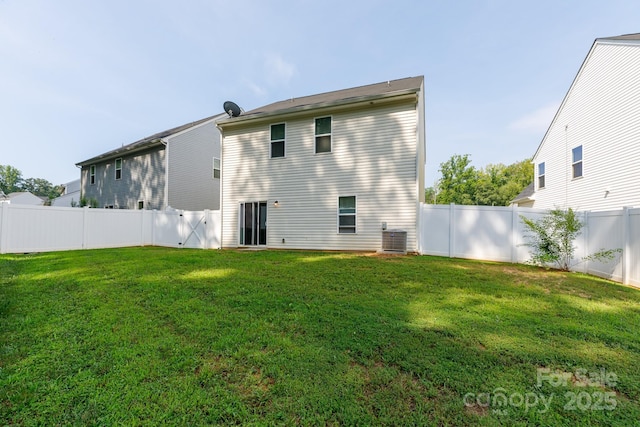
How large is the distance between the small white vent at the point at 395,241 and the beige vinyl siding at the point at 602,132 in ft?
24.7

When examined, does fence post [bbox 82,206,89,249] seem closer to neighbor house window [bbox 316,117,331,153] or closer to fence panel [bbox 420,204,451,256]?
neighbor house window [bbox 316,117,331,153]

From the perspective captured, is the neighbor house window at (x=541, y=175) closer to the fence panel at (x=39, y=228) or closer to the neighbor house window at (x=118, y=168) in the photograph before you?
the fence panel at (x=39, y=228)

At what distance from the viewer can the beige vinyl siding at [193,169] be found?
14320 mm

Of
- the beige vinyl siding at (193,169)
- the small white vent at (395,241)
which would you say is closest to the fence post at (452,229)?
the small white vent at (395,241)

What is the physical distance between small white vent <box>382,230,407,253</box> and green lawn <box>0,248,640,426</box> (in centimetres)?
394

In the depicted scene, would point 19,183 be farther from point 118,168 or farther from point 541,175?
point 541,175

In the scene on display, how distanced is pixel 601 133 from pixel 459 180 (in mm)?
29020

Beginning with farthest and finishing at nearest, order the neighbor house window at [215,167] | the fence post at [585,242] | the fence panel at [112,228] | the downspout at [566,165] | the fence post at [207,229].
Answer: the neighbor house window at [215,167] < the downspout at [566,165] < the fence post at [207,229] < the fence panel at [112,228] < the fence post at [585,242]

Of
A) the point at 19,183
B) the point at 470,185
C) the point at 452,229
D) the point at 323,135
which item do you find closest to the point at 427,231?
the point at 452,229

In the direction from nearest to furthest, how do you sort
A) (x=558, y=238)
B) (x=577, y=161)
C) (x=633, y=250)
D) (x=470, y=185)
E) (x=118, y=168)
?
(x=633, y=250), (x=558, y=238), (x=577, y=161), (x=118, y=168), (x=470, y=185)

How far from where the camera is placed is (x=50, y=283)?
4.76 m

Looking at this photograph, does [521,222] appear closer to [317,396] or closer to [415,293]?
[415,293]

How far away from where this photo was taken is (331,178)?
9.91 meters

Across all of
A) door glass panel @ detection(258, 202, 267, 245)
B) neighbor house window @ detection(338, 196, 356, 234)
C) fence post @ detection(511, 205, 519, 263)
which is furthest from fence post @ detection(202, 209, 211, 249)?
fence post @ detection(511, 205, 519, 263)
